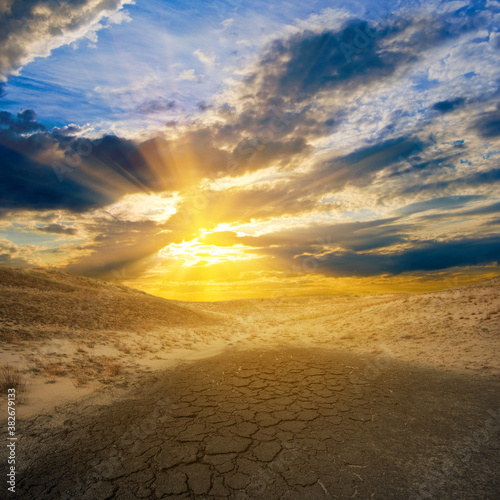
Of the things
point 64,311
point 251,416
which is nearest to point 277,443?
point 251,416

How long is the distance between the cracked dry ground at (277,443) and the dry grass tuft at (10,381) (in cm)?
198

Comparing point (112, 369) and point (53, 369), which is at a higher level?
point (53, 369)

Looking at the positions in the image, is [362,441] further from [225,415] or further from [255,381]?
[255,381]

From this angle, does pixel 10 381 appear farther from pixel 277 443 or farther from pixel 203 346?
pixel 203 346

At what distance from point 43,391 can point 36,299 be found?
1285 centimetres

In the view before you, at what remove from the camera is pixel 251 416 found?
659 cm

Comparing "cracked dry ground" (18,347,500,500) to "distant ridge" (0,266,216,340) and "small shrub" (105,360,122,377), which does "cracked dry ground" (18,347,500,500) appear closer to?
"small shrub" (105,360,122,377)

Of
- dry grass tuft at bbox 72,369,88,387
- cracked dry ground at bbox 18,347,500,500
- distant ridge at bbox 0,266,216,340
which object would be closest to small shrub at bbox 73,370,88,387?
dry grass tuft at bbox 72,369,88,387

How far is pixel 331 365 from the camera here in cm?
1172

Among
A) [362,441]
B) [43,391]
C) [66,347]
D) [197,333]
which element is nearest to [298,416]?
[362,441]

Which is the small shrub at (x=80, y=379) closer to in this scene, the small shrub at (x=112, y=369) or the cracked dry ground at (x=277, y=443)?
the small shrub at (x=112, y=369)

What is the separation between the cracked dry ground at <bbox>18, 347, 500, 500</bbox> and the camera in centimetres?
407

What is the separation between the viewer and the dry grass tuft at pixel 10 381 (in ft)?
24.1

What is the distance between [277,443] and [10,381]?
7683 mm
